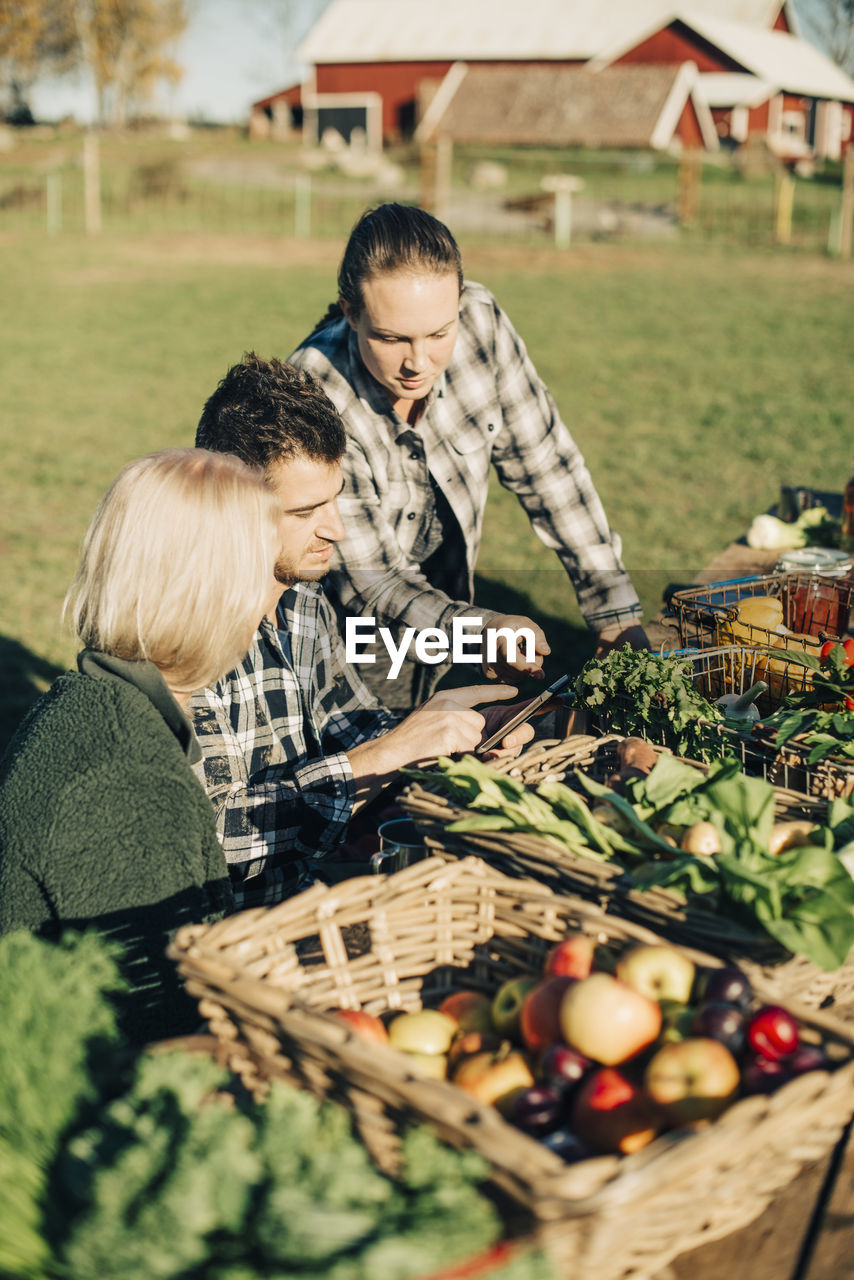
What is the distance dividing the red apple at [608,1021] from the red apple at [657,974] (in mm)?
61

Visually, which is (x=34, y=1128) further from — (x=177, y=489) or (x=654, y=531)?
(x=654, y=531)

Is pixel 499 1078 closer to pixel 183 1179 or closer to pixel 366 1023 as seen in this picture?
pixel 366 1023

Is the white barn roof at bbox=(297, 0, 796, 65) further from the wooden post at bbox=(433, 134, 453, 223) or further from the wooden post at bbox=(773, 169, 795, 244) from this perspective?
the wooden post at bbox=(773, 169, 795, 244)

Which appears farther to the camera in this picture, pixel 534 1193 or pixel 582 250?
pixel 582 250

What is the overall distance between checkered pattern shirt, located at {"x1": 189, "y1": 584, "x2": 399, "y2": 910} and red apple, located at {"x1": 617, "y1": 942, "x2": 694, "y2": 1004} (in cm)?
108

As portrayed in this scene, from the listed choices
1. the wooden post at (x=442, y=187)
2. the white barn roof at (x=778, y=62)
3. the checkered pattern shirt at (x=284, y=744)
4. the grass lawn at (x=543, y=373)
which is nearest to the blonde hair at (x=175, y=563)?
the checkered pattern shirt at (x=284, y=744)

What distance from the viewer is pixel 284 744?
285cm

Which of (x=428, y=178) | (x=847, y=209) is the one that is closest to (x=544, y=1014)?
(x=847, y=209)

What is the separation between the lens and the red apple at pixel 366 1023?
1543 millimetres

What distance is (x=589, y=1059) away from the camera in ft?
4.70

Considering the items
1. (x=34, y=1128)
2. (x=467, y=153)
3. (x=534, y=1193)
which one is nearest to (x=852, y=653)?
(x=534, y=1193)

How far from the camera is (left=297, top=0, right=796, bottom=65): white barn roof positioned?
152 feet

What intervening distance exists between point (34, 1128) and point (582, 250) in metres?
24.8

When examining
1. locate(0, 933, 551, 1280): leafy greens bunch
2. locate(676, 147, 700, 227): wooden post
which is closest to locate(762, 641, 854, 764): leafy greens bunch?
locate(0, 933, 551, 1280): leafy greens bunch
